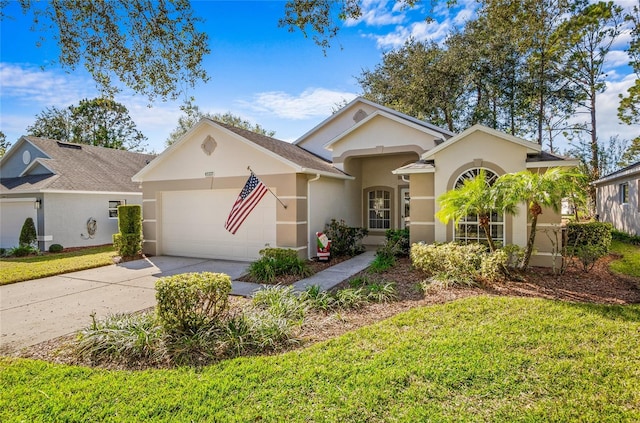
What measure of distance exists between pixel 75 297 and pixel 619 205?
24959 mm

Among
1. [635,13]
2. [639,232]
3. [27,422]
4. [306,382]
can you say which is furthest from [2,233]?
[639,232]

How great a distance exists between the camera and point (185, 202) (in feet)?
45.3

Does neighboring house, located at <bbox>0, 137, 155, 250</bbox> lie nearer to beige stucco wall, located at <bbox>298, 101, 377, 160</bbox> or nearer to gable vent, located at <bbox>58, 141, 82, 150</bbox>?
gable vent, located at <bbox>58, 141, 82, 150</bbox>

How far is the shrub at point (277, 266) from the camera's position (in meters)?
9.68

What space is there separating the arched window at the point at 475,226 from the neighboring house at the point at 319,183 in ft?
0.14

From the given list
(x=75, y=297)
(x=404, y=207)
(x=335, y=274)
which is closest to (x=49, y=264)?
(x=75, y=297)

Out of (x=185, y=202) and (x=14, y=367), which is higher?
(x=185, y=202)

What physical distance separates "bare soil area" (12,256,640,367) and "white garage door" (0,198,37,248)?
14.9 m

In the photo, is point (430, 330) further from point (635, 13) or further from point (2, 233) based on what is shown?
point (2, 233)

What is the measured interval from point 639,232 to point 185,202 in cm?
2068

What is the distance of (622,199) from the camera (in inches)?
762

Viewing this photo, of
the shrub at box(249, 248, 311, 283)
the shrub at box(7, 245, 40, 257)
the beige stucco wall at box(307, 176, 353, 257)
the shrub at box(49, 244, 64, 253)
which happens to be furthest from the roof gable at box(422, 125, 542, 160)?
the shrub at box(7, 245, 40, 257)

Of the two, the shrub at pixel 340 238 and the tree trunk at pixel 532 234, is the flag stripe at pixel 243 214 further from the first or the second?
the tree trunk at pixel 532 234

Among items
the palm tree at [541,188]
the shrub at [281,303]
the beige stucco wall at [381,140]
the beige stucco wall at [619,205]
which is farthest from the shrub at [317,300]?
the beige stucco wall at [619,205]
